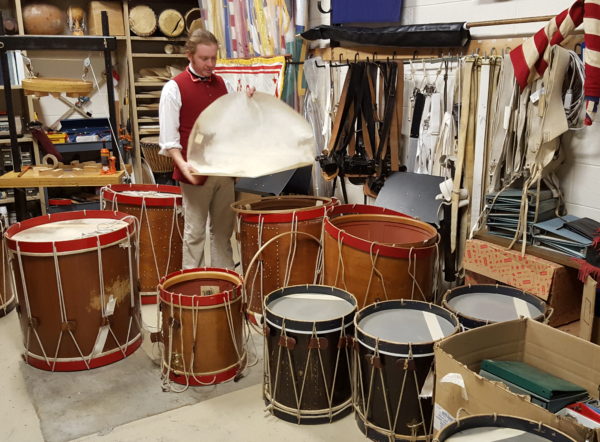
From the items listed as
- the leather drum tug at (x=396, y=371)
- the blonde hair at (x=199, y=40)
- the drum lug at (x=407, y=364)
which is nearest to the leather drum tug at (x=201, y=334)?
the leather drum tug at (x=396, y=371)

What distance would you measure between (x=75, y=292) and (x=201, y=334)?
652 millimetres

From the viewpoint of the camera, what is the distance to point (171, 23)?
5.69m

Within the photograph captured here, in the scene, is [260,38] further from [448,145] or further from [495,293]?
[495,293]

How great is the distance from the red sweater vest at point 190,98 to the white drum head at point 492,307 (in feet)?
5.34

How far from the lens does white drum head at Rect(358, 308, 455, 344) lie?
216cm

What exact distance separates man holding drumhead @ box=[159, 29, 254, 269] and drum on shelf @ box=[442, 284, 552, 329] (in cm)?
145

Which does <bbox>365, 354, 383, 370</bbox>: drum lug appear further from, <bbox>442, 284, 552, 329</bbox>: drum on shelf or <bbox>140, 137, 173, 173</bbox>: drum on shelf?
<bbox>140, 137, 173, 173</bbox>: drum on shelf

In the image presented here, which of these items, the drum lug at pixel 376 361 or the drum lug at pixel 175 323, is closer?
the drum lug at pixel 376 361

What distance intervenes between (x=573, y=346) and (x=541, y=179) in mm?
1045

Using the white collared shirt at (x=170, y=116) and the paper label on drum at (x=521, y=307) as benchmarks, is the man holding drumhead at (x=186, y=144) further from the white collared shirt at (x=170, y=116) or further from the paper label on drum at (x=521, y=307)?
the paper label on drum at (x=521, y=307)

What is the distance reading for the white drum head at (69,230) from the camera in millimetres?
2771

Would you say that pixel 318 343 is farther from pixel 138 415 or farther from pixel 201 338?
pixel 138 415

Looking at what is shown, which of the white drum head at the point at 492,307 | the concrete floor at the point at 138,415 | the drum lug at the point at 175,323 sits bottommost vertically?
the concrete floor at the point at 138,415

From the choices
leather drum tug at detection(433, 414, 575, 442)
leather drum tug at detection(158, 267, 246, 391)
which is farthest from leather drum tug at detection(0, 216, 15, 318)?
leather drum tug at detection(433, 414, 575, 442)
